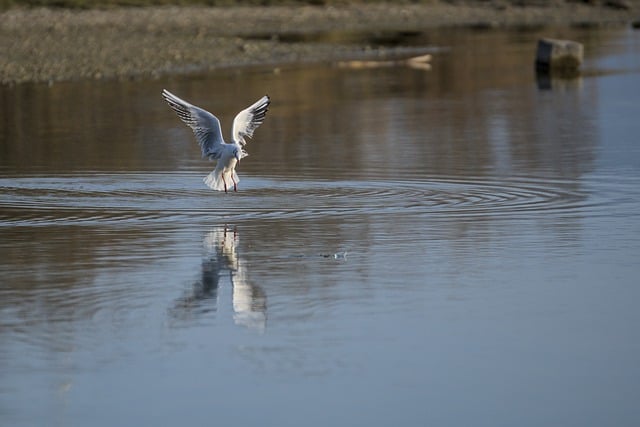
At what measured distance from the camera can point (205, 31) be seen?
45.0m

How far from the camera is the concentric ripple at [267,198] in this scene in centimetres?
1305

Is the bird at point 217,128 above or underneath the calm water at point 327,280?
above

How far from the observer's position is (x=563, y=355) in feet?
25.5

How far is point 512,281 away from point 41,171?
8367mm

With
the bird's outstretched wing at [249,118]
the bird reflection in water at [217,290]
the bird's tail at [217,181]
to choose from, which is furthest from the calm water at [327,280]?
the bird's outstretched wing at [249,118]

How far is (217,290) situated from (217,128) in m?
5.34

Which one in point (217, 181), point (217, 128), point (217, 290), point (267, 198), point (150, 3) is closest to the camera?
point (217, 290)

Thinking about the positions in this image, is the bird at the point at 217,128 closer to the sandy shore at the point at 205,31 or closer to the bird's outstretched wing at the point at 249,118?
the bird's outstretched wing at the point at 249,118

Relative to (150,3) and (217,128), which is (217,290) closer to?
(217,128)

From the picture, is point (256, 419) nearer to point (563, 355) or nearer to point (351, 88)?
point (563, 355)

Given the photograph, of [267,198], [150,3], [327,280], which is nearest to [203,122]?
[267,198]

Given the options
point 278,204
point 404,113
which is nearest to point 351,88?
point 404,113

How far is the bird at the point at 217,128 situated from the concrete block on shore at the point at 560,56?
19.2 m

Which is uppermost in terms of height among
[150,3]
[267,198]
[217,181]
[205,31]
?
[150,3]
